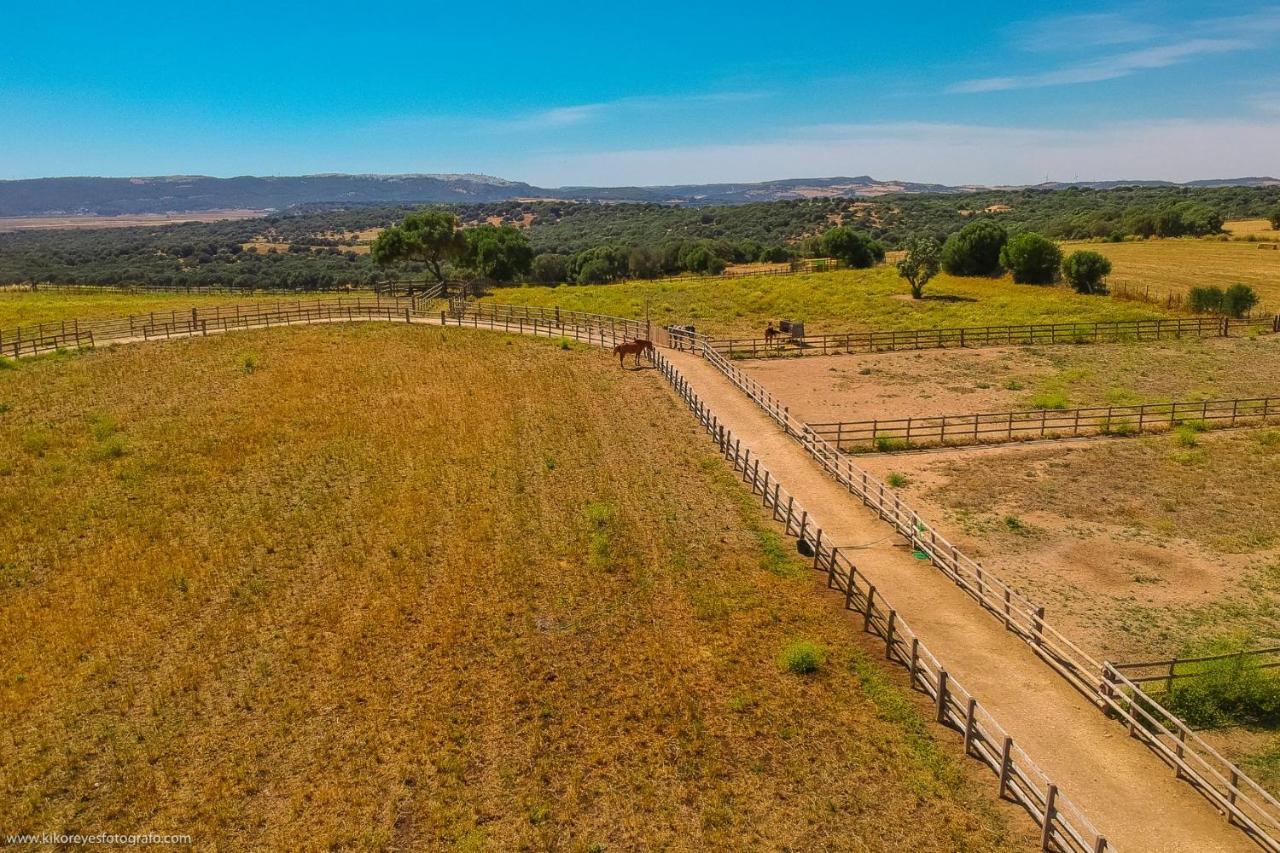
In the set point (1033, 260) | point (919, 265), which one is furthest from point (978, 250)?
point (919, 265)

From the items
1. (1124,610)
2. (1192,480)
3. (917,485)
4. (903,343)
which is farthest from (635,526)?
(903,343)

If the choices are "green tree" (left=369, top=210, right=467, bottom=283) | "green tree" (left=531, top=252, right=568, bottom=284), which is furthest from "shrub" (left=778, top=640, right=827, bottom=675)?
"green tree" (left=531, top=252, right=568, bottom=284)

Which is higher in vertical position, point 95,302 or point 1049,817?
point 95,302

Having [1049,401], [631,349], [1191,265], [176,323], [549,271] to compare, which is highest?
[549,271]

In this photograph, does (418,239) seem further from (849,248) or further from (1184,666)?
(1184,666)

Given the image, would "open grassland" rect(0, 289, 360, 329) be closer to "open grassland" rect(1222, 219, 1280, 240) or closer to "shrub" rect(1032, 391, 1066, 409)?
"shrub" rect(1032, 391, 1066, 409)

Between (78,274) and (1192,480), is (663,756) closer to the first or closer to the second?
(1192,480)

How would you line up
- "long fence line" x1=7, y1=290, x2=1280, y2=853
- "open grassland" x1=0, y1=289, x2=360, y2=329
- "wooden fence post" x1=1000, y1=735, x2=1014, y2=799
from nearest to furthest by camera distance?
1. "long fence line" x1=7, y1=290, x2=1280, y2=853
2. "wooden fence post" x1=1000, y1=735, x2=1014, y2=799
3. "open grassland" x1=0, y1=289, x2=360, y2=329
